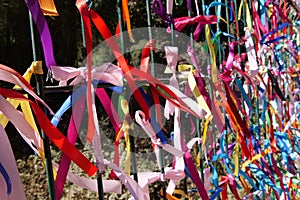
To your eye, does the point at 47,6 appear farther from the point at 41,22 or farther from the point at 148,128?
the point at 148,128

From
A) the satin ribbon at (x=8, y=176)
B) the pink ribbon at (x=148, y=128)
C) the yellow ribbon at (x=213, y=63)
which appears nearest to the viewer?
the satin ribbon at (x=8, y=176)

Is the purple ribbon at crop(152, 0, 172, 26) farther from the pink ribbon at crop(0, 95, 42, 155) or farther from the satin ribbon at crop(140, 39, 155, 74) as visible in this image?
the pink ribbon at crop(0, 95, 42, 155)

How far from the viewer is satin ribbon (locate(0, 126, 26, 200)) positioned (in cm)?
22

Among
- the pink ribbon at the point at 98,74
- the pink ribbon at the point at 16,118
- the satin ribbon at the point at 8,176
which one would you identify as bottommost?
the satin ribbon at the point at 8,176

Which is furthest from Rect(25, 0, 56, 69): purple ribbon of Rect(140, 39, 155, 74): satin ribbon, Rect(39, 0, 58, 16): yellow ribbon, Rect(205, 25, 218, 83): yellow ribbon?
Rect(205, 25, 218, 83): yellow ribbon

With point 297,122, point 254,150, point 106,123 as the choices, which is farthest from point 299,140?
point 106,123

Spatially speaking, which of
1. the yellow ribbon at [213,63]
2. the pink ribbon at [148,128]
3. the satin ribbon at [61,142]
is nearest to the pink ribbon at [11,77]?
the satin ribbon at [61,142]

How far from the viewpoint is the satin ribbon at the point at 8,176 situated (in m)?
0.22

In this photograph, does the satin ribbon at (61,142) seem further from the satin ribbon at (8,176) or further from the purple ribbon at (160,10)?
the purple ribbon at (160,10)

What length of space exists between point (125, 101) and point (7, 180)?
0.13m

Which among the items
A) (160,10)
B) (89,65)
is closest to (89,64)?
(89,65)

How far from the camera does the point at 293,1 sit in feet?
2.84

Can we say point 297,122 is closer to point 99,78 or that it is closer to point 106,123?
point 99,78

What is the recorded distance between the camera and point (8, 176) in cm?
22
